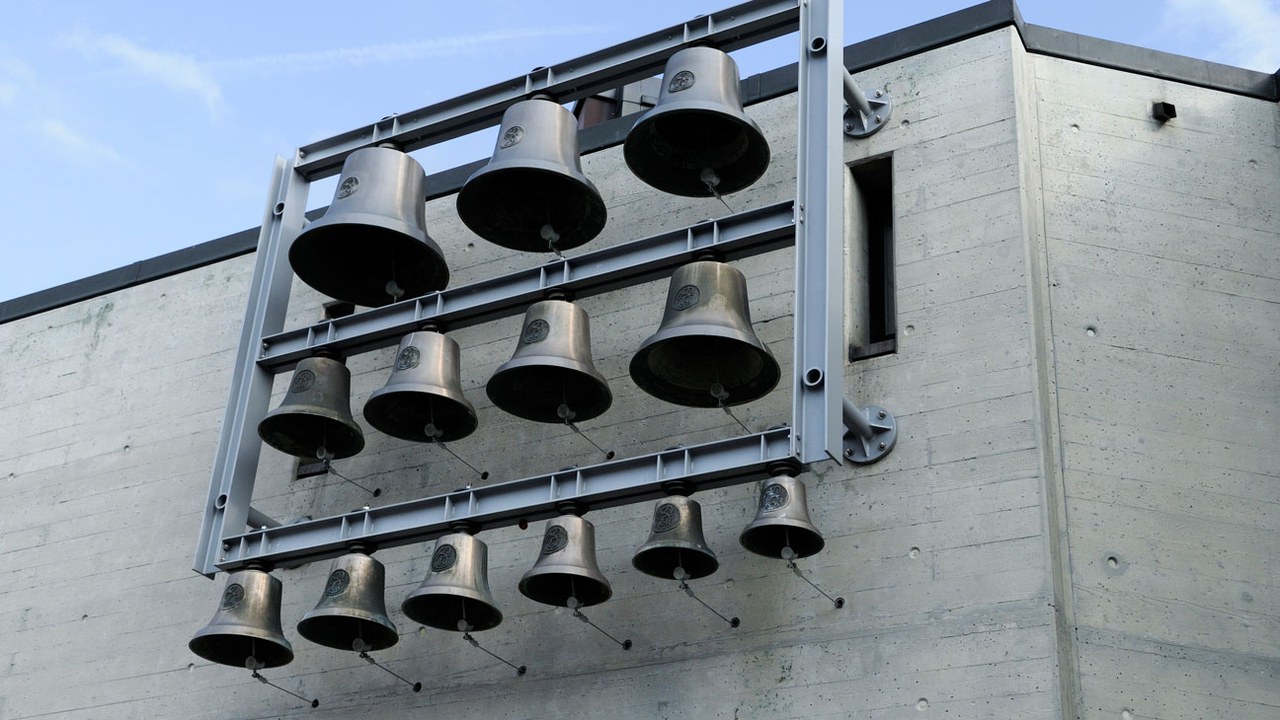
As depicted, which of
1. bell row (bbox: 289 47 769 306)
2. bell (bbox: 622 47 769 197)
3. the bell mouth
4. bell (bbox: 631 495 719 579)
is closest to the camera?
bell (bbox: 631 495 719 579)

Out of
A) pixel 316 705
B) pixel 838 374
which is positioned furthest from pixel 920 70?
pixel 316 705

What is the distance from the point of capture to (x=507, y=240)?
34.9 feet

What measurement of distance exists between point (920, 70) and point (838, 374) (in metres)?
2.84

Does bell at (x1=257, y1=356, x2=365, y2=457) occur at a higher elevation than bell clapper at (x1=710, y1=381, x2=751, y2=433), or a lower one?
higher

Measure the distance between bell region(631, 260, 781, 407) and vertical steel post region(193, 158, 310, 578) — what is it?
273 cm

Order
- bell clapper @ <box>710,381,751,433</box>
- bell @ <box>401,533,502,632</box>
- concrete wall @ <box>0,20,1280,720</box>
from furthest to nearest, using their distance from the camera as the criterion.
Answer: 1. bell clapper @ <box>710,381,751,433</box>
2. bell @ <box>401,533,502,632</box>
3. concrete wall @ <box>0,20,1280,720</box>

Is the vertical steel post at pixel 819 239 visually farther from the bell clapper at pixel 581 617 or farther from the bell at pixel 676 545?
the bell clapper at pixel 581 617

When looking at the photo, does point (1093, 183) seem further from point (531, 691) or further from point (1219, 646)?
point (531, 691)

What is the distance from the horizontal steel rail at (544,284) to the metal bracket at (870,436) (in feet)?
3.53

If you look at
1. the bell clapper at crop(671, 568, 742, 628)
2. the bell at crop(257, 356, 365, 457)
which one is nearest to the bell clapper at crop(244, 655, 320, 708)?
the bell at crop(257, 356, 365, 457)

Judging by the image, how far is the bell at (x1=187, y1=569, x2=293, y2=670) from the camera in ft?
32.5

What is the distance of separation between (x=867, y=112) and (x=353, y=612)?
4468 millimetres

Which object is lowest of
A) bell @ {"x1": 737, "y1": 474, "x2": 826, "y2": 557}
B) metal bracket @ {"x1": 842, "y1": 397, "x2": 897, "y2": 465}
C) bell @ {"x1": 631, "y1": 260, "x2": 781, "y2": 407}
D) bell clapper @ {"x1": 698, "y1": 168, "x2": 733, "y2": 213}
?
bell @ {"x1": 737, "y1": 474, "x2": 826, "y2": 557}

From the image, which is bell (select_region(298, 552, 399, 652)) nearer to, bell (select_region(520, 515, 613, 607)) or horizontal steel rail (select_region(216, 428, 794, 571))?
horizontal steel rail (select_region(216, 428, 794, 571))
